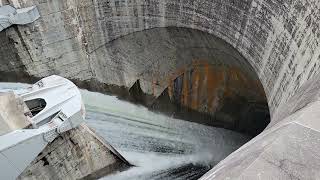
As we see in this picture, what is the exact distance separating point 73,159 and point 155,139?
2.80m

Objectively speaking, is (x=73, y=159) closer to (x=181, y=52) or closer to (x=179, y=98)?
(x=181, y=52)

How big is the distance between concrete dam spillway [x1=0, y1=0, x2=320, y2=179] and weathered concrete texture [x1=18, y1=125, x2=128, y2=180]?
7.58 feet

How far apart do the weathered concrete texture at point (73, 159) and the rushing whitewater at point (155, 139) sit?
0.92 meters

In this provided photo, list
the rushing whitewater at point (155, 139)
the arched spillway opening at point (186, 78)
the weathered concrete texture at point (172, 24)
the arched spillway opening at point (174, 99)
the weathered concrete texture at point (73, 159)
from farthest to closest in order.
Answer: the rushing whitewater at point (155, 139)
the arched spillway opening at point (174, 99)
the arched spillway opening at point (186, 78)
the weathered concrete texture at point (73, 159)
the weathered concrete texture at point (172, 24)

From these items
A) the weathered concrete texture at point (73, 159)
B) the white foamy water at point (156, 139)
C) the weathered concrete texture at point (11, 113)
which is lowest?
the white foamy water at point (156, 139)

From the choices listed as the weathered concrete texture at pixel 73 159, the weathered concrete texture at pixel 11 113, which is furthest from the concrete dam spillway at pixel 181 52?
the weathered concrete texture at pixel 11 113

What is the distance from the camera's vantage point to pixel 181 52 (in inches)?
355

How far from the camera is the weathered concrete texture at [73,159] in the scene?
728 cm

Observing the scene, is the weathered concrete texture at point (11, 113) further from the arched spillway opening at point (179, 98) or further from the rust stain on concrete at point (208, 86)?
the rust stain on concrete at point (208, 86)

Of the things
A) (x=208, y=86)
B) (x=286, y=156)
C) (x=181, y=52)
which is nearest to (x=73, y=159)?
(x=181, y=52)

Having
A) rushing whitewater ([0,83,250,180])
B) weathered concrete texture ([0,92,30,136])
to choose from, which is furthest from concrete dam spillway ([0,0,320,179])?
weathered concrete texture ([0,92,30,136])

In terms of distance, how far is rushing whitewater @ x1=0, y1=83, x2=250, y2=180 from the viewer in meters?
9.52

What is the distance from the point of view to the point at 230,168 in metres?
2.88

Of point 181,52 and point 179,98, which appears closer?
point 181,52
